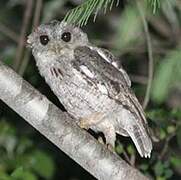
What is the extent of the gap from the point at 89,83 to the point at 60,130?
0.54 metres

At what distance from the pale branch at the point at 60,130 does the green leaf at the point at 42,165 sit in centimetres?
166

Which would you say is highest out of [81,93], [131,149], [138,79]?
[81,93]

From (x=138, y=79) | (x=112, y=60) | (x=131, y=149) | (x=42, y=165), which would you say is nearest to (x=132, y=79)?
(x=138, y=79)

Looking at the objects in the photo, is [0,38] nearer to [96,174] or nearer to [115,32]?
[115,32]

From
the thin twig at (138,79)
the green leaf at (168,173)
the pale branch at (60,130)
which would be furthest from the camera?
the thin twig at (138,79)

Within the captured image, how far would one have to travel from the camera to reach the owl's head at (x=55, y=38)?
9.02 feet

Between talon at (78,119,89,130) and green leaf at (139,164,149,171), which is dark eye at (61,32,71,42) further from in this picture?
green leaf at (139,164,149,171)

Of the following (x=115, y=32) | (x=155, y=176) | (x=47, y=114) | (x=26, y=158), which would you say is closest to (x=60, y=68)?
(x=47, y=114)

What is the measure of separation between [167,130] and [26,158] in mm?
934

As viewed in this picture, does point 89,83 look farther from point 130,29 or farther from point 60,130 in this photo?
point 130,29

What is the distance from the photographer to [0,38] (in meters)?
4.62

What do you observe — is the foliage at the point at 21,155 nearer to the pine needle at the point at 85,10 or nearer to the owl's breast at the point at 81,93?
the owl's breast at the point at 81,93

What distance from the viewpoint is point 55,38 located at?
2.78 m

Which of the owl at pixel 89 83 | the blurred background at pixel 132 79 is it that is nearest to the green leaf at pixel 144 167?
the blurred background at pixel 132 79
